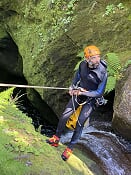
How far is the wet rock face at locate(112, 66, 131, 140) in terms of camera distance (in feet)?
23.7

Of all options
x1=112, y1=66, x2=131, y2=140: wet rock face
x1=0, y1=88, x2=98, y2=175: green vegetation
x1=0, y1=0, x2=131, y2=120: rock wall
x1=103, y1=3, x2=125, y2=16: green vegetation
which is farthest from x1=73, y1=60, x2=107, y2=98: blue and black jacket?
x1=103, y1=3, x2=125, y2=16: green vegetation

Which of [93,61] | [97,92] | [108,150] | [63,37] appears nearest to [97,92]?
[97,92]

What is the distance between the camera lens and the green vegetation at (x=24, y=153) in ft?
16.6

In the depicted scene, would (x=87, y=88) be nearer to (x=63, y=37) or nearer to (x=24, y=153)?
(x=24, y=153)

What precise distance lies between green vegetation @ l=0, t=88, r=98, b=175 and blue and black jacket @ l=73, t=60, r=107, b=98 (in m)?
1.21

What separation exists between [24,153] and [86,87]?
6.06 ft

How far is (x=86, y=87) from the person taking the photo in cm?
654

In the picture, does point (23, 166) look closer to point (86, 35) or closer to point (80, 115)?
point (80, 115)

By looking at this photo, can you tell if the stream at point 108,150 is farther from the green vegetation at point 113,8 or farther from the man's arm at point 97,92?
the green vegetation at point 113,8

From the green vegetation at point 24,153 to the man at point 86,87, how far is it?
611 millimetres

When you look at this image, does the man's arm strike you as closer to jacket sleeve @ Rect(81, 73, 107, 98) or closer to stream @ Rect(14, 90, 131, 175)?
jacket sleeve @ Rect(81, 73, 107, 98)

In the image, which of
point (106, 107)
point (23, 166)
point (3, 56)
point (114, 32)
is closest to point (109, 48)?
point (114, 32)

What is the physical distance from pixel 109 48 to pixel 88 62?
10.8ft

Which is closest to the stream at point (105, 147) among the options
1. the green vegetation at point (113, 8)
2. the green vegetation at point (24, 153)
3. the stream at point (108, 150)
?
the stream at point (108, 150)
